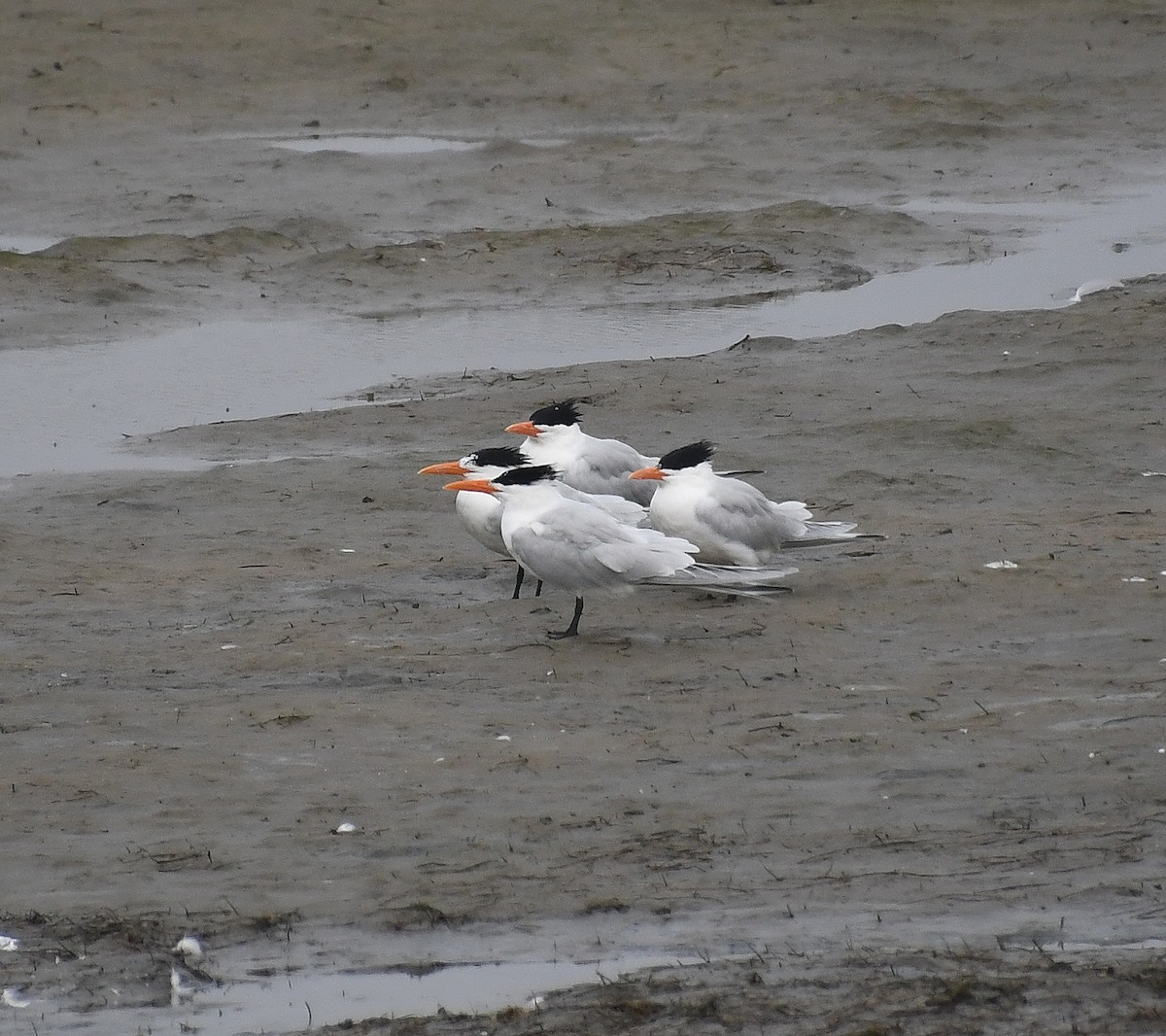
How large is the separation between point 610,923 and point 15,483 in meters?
6.21

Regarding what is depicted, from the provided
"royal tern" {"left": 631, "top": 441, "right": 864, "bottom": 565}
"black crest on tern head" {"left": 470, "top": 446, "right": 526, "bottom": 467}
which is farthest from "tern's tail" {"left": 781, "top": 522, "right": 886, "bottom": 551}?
"black crest on tern head" {"left": 470, "top": 446, "right": 526, "bottom": 467}

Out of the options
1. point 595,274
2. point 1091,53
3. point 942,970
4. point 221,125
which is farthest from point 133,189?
point 942,970

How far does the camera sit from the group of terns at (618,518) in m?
8.04

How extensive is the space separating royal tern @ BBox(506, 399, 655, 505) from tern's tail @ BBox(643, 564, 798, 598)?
1338 mm

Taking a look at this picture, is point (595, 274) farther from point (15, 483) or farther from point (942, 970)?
point (942, 970)

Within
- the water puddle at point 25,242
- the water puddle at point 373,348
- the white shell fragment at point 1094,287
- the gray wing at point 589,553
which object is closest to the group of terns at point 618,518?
the gray wing at point 589,553

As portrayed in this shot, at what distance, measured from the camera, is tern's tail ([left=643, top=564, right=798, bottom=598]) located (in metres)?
8.09

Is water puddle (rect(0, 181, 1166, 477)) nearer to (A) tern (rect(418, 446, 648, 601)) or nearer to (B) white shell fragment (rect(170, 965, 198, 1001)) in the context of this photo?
(A) tern (rect(418, 446, 648, 601))

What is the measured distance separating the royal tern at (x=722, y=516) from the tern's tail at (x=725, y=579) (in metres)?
0.36

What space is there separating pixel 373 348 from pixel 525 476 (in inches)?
213

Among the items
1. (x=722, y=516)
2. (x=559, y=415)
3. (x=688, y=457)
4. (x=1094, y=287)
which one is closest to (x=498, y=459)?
(x=559, y=415)

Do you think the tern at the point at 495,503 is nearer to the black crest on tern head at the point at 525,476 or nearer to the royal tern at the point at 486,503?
the royal tern at the point at 486,503

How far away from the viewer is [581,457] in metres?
9.57

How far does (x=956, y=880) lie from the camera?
5516 mm
